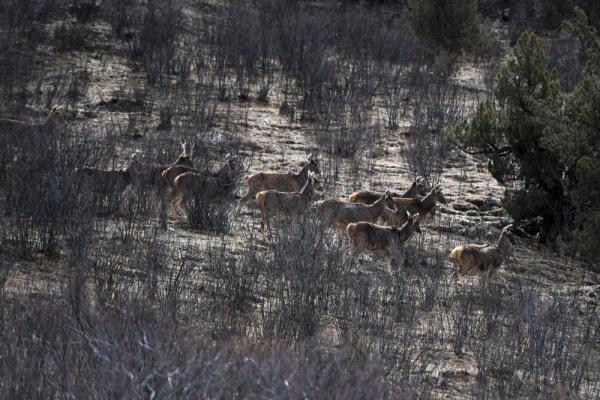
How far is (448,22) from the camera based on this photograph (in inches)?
918

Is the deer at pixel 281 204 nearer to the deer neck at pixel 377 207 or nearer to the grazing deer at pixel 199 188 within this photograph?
the grazing deer at pixel 199 188

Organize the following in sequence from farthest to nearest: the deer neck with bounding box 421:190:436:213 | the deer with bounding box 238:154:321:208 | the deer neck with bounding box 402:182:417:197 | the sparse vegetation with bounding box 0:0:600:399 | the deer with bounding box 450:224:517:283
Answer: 1. the deer neck with bounding box 402:182:417:197
2. the deer with bounding box 238:154:321:208
3. the deer neck with bounding box 421:190:436:213
4. the deer with bounding box 450:224:517:283
5. the sparse vegetation with bounding box 0:0:600:399

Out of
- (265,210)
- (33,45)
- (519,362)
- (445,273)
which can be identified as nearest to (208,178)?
(265,210)

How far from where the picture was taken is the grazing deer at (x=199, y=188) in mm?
12688

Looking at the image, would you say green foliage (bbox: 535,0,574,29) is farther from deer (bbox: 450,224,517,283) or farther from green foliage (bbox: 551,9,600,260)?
deer (bbox: 450,224,517,283)

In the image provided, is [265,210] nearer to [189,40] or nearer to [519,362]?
[519,362]

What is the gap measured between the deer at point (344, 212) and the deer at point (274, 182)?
50.6 inches

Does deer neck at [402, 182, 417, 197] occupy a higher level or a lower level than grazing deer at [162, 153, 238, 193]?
lower

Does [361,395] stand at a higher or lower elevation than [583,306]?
higher

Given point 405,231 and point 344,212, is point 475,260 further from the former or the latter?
point 344,212

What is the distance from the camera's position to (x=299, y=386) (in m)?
5.65

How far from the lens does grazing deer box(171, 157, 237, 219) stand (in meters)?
12.7

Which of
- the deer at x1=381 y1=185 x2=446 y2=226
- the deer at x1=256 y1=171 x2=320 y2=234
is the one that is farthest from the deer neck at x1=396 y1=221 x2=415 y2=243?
the deer at x1=256 y1=171 x2=320 y2=234

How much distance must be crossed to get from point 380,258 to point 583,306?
Answer: 2.34m
